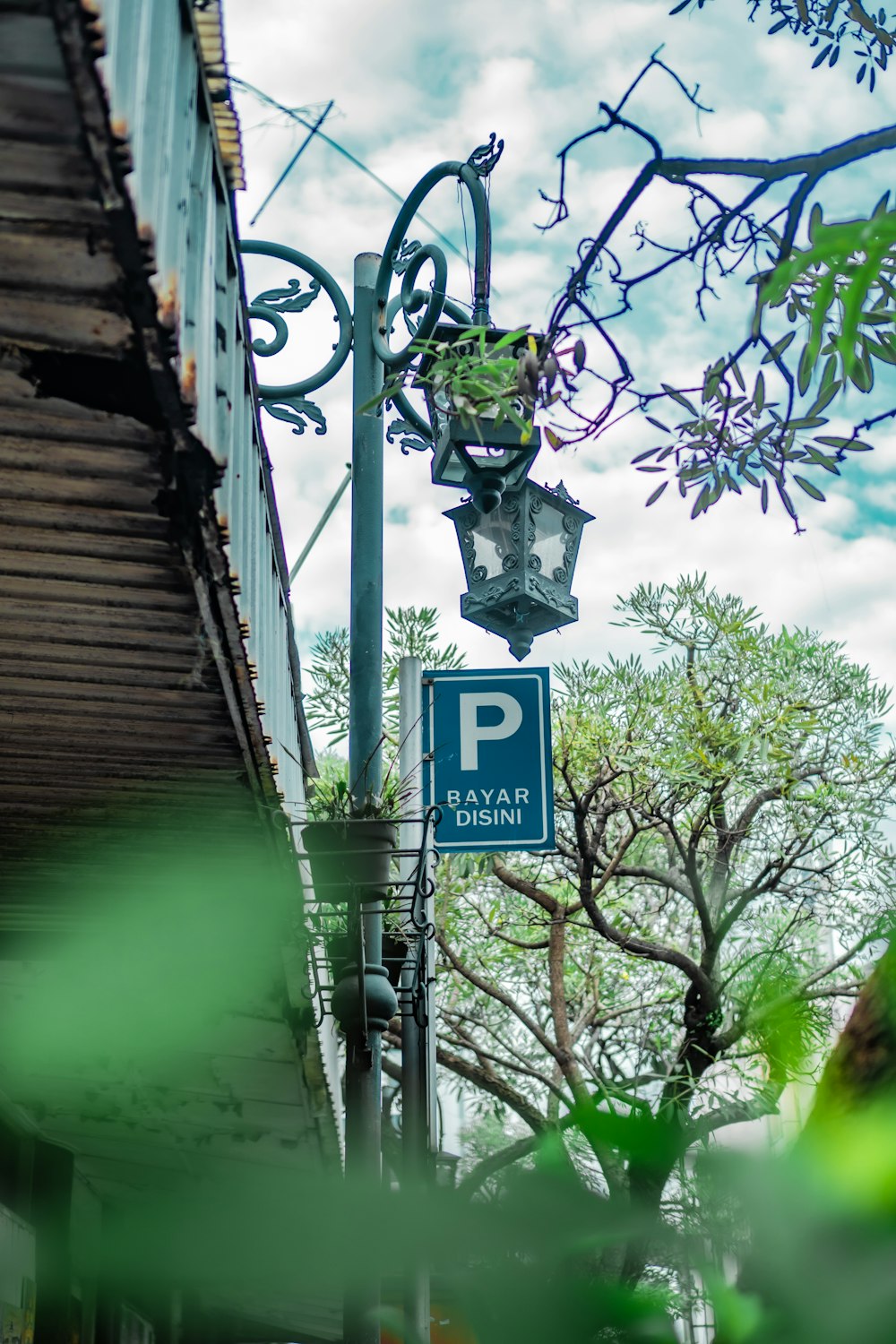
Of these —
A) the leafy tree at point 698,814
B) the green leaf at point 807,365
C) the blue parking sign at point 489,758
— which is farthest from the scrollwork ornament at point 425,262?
the leafy tree at point 698,814

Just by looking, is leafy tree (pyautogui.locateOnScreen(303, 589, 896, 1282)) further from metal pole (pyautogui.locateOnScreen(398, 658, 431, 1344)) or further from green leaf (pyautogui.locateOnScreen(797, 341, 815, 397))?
green leaf (pyautogui.locateOnScreen(797, 341, 815, 397))

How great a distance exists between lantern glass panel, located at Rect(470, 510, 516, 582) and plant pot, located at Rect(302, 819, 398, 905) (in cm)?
135

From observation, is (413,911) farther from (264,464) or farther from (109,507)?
(109,507)

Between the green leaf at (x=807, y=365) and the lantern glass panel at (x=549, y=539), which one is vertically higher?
the lantern glass panel at (x=549, y=539)

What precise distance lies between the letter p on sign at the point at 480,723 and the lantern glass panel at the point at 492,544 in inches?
22.9

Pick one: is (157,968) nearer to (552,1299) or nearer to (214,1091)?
(214,1091)

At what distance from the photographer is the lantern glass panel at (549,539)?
543 centimetres

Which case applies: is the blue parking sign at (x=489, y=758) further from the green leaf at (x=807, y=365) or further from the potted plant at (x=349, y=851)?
the green leaf at (x=807, y=365)

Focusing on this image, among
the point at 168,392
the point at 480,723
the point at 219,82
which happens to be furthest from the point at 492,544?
the point at 168,392

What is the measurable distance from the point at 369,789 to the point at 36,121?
3377 millimetres

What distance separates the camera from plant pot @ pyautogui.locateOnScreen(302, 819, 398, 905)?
448 centimetres

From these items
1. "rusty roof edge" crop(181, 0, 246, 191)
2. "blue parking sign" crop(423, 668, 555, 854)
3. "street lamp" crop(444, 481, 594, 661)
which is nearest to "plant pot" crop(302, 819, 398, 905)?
"blue parking sign" crop(423, 668, 555, 854)

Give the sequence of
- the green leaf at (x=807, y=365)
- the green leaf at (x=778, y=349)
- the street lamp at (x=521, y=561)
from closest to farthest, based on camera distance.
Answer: the green leaf at (x=807, y=365) → the green leaf at (x=778, y=349) → the street lamp at (x=521, y=561)

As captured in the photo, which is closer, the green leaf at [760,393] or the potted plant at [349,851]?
the green leaf at [760,393]
